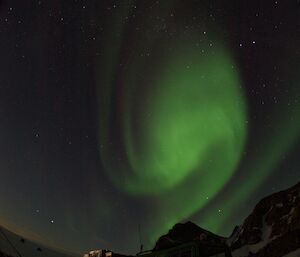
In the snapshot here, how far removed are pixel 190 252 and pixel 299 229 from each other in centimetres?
7786

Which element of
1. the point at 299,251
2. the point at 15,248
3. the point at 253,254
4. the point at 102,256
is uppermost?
the point at 15,248

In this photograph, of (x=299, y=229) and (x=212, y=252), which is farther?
(x=299, y=229)

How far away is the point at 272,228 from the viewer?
12531cm

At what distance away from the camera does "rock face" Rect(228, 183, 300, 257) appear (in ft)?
342

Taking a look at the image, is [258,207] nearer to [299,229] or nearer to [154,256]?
[299,229]

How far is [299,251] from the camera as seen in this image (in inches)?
3607

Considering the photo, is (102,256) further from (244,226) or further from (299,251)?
(244,226)

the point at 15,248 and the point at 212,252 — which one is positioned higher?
the point at 15,248

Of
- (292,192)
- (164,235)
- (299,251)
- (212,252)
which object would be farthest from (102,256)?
(164,235)

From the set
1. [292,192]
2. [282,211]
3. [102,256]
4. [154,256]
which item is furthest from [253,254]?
[154,256]

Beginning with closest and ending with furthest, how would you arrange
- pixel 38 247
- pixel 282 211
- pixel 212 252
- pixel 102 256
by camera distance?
1. pixel 212 252
2. pixel 102 256
3. pixel 282 211
4. pixel 38 247

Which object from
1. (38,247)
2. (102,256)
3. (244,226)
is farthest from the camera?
(38,247)

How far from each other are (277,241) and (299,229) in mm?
5771

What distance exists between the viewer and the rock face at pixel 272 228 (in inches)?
4102
